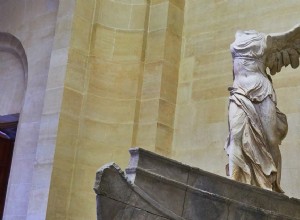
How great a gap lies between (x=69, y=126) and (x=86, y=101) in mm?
589

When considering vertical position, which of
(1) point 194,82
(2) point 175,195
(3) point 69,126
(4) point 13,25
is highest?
(4) point 13,25

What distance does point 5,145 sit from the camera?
471 inches

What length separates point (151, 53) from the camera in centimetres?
1046

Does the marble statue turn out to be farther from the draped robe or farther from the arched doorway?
the arched doorway

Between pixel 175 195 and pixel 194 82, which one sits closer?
pixel 175 195

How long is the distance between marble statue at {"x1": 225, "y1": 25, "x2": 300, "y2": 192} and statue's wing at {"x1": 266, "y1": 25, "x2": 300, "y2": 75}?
0.02 metres

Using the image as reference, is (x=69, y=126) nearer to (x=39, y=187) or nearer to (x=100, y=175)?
(x=39, y=187)

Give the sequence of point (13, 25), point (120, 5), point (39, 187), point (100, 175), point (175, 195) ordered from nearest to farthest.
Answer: point (100, 175), point (175, 195), point (39, 187), point (120, 5), point (13, 25)

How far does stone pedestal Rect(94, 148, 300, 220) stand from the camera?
16.6 ft

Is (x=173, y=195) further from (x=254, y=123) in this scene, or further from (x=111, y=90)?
(x=111, y=90)

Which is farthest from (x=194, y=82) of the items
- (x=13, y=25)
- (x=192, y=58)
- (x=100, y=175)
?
(x=100, y=175)

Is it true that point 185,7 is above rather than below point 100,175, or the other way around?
above

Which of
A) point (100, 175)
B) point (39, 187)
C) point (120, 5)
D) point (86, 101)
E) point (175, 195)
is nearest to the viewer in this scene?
point (100, 175)

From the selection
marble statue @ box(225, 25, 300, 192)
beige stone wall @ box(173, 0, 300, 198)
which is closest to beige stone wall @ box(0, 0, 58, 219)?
beige stone wall @ box(173, 0, 300, 198)
